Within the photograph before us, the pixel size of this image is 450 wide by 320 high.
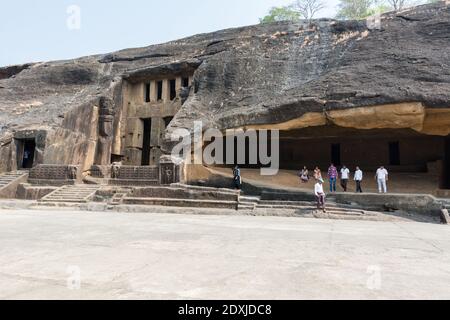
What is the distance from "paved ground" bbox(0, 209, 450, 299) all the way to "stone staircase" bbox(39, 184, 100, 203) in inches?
288

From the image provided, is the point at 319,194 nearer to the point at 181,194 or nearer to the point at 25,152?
the point at 181,194

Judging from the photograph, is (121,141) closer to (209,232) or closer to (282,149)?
(282,149)

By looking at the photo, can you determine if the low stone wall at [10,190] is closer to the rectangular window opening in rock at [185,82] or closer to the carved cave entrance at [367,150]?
the carved cave entrance at [367,150]

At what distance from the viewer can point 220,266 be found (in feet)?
10.8

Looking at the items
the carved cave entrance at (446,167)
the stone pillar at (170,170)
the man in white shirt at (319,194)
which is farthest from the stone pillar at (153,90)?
the carved cave entrance at (446,167)

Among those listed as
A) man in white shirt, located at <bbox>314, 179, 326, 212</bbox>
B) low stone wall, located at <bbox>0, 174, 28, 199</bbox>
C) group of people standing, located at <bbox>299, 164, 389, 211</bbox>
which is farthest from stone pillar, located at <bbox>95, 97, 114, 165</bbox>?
man in white shirt, located at <bbox>314, 179, 326, 212</bbox>

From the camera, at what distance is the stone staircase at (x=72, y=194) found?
12370mm

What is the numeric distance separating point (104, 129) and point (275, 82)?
10.6 metres

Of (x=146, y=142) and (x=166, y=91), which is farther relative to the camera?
(x=146, y=142)

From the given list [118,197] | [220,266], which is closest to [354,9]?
[118,197]

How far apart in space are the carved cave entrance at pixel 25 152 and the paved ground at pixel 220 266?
1297 cm

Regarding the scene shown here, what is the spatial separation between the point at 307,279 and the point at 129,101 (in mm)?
20502

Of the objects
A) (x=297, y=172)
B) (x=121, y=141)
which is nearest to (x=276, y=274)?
(x=297, y=172)

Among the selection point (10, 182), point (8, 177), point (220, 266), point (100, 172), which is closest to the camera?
point (220, 266)
